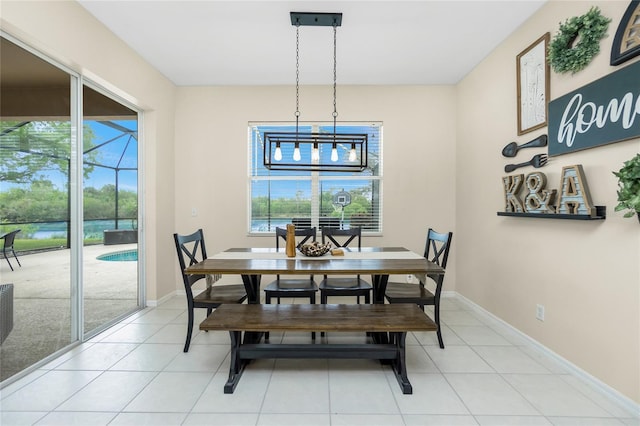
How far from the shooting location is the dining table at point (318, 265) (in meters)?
2.14

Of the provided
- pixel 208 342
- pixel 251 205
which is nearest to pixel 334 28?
pixel 251 205

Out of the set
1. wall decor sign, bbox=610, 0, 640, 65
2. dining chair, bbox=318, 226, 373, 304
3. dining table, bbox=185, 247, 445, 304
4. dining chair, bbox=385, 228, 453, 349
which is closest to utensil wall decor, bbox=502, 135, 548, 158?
wall decor sign, bbox=610, 0, 640, 65

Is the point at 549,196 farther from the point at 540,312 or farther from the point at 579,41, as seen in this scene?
the point at 579,41

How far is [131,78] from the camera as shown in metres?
3.09

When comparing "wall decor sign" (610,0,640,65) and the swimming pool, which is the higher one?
"wall decor sign" (610,0,640,65)

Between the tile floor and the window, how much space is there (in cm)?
180

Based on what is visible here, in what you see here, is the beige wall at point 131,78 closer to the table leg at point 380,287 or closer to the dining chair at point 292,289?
the dining chair at point 292,289

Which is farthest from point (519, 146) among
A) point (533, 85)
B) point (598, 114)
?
point (598, 114)

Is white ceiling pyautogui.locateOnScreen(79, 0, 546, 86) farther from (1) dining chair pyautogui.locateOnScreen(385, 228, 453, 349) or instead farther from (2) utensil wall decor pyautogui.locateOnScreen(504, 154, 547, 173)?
(1) dining chair pyautogui.locateOnScreen(385, 228, 453, 349)

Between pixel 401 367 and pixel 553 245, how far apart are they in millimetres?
1525

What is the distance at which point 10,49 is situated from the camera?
6.61ft

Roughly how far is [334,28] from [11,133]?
8.55 feet

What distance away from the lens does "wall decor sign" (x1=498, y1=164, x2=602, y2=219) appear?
6.45 ft

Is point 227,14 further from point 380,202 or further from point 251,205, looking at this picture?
point 380,202
